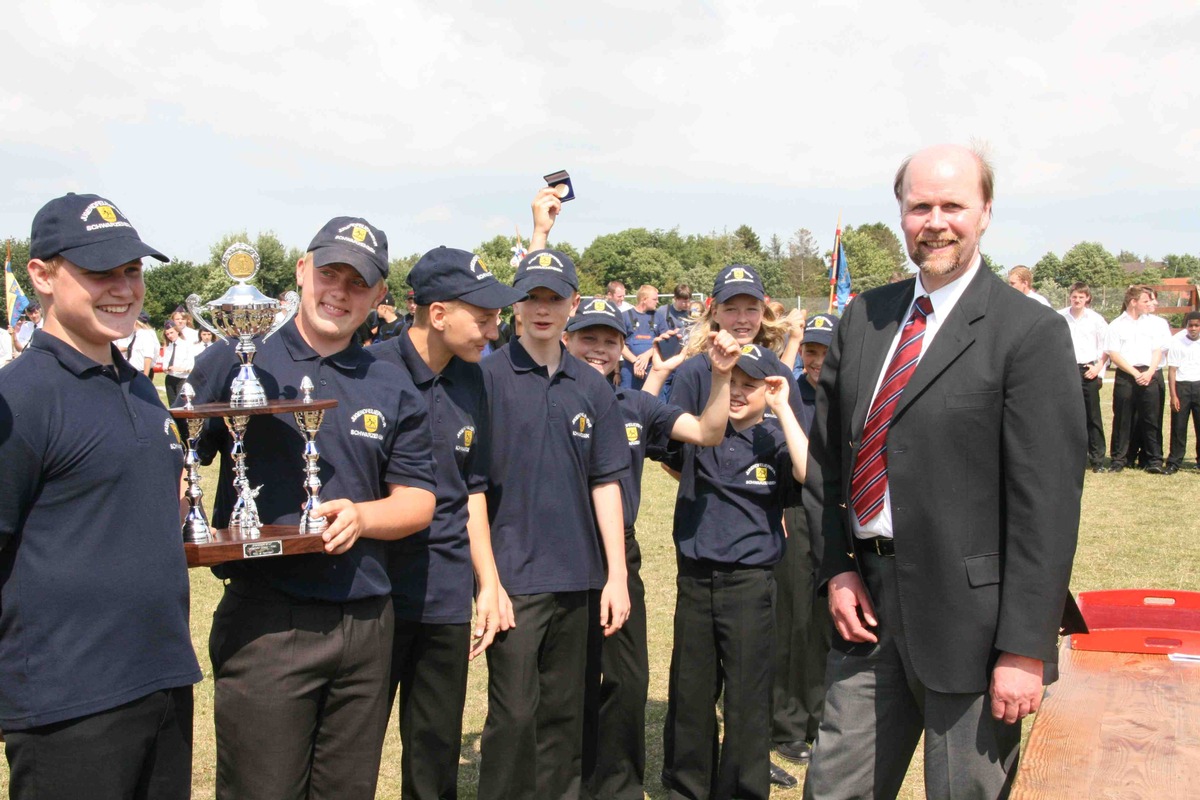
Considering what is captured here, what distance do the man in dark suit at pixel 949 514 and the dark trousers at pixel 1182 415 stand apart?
12.1 meters

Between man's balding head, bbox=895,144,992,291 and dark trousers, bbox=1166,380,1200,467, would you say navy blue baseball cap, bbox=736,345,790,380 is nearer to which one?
man's balding head, bbox=895,144,992,291

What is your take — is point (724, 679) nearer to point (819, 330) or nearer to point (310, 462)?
point (819, 330)

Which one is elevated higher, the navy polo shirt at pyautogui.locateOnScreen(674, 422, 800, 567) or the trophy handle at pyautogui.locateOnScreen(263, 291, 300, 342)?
the trophy handle at pyautogui.locateOnScreen(263, 291, 300, 342)

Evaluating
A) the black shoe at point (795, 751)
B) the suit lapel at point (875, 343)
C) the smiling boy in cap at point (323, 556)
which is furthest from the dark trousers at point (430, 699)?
the black shoe at point (795, 751)

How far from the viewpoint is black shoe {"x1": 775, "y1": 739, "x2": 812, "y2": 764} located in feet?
17.6

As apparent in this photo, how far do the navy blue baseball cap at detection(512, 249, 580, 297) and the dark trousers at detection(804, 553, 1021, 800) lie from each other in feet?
5.26

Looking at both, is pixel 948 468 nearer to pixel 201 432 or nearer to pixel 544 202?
pixel 201 432

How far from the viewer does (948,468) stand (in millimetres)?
2846

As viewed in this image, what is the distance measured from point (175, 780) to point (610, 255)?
75075mm

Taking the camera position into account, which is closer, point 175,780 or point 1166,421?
point 175,780

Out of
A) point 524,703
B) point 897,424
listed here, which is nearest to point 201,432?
point 524,703

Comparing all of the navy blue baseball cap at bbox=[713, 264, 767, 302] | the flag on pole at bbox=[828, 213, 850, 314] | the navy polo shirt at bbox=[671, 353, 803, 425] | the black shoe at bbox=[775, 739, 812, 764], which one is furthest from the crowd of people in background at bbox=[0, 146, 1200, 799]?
the flag on pole at bbox=[828, 213, 850, 314]

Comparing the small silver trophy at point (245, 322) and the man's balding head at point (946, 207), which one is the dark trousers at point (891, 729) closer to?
the man's balding head at point (946, 207)

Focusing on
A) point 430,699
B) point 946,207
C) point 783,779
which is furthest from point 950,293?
point 783,779
